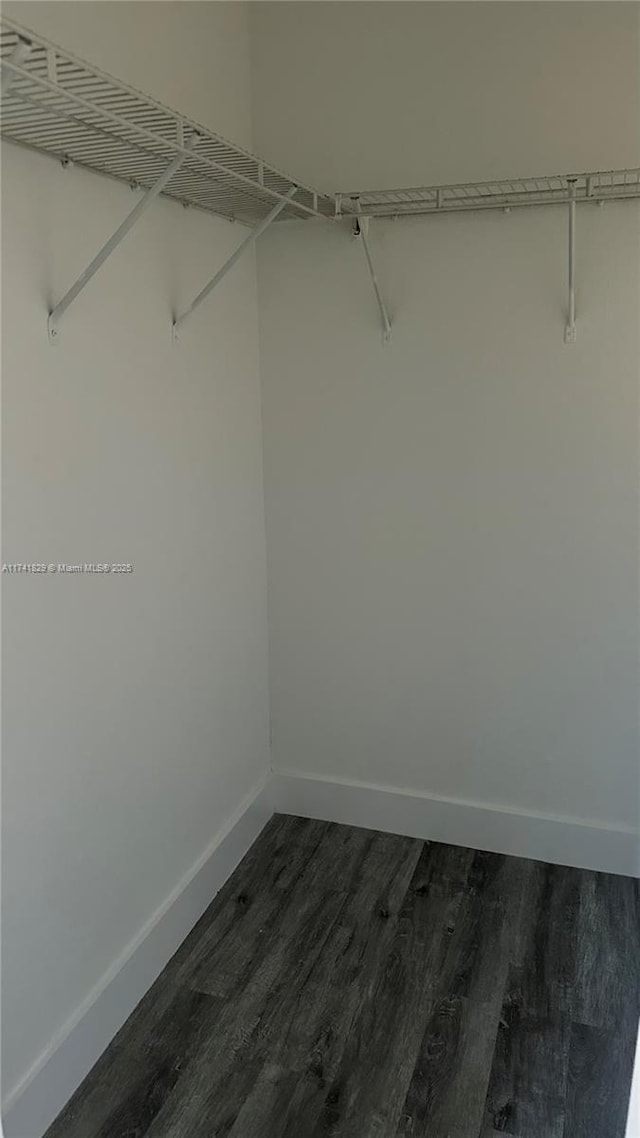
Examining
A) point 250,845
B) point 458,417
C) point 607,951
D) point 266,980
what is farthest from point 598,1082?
point 458,417

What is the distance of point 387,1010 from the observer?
2.07 meters

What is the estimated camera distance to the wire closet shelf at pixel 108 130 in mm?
1168

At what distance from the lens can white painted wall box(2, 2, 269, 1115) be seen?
64.8 inches

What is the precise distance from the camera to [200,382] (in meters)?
2.30

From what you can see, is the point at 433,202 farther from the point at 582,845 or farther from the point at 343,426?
the point at 582,845

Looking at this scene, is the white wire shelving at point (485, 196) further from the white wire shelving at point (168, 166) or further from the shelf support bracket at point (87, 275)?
the shelf support bracket at point (87, 275)

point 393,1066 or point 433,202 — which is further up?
point 433,202

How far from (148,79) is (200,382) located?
0.69 metres

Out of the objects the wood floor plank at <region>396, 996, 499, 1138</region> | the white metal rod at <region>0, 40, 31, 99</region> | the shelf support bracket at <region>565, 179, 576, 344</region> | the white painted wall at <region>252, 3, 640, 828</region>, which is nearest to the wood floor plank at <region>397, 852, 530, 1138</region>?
the wood floor plank at <region>396, 996, 499, 1138</region>

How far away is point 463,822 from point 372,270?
5.39 ft

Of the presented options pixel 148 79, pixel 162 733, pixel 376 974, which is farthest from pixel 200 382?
pixel 376 974

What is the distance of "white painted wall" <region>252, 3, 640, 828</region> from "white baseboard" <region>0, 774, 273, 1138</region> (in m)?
0.51

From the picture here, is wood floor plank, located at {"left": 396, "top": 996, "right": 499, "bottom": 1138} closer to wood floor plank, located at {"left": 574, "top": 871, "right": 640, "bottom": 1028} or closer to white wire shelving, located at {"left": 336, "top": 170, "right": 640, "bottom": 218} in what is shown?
wood floor plank, located at {"left": 574, "top": 871, "right": 640, "bottom": 1028}

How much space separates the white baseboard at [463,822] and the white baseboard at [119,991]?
0.23m
